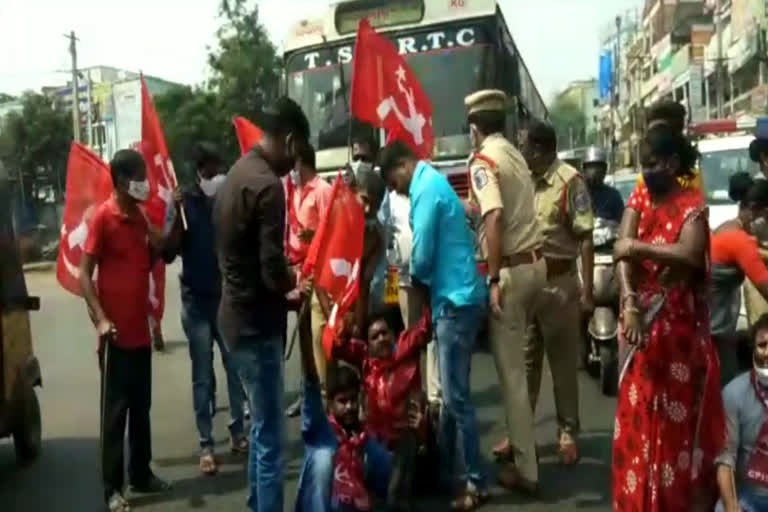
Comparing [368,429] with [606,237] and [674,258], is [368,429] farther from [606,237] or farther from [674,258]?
[606,237]

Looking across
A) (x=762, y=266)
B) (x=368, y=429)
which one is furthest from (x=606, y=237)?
(x=368, y=429)

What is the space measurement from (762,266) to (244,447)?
3307 millimetres

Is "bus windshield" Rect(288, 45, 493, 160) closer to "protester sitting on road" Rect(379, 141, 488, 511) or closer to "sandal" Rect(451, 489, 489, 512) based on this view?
"protester sitting on road" Rect(379, 141, 488, 511)

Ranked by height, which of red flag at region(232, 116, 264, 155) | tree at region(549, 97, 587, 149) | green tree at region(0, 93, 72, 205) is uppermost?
tree at region(549, 97, 587, 149)

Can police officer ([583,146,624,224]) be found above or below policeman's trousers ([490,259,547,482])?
above

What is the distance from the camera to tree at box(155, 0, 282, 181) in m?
37.4

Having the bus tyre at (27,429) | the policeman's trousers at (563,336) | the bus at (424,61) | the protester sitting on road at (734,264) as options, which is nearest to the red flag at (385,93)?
the policeman's trousers at (563,336)

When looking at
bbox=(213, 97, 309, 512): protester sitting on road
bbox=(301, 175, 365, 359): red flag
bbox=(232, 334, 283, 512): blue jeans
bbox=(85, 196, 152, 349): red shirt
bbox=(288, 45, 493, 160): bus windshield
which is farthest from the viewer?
bbox=(288, 45, 493, 160): bus windshield

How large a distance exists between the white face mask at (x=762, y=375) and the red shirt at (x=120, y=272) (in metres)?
3.13

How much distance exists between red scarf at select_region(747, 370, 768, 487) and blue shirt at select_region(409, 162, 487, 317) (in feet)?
5.36

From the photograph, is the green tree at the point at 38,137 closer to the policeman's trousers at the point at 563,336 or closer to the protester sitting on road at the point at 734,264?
the policeman's trousers at the point at 563,336

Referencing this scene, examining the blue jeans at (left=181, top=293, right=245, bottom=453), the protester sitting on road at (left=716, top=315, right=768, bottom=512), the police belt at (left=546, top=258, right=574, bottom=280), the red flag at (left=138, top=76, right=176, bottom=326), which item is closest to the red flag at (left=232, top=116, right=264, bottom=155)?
the red flag at (left=138, top=76, right=176, bottom=326)

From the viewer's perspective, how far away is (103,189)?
6410 mm

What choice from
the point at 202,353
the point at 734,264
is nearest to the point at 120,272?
the point at 202,353
